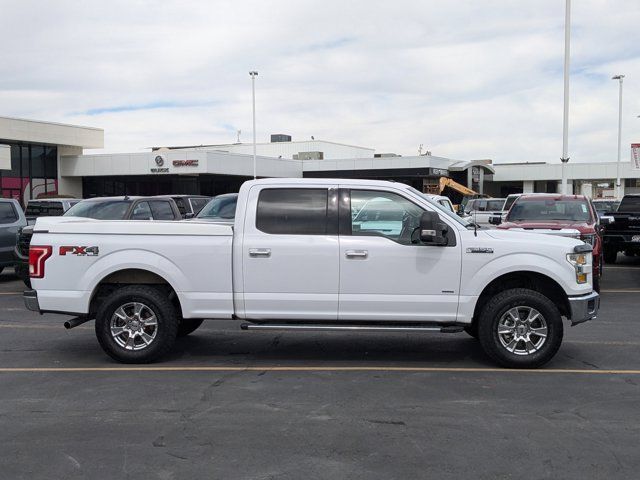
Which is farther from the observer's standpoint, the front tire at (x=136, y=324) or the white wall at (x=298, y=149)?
the white wall at (x=298, y=149)

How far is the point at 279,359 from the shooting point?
7762mm

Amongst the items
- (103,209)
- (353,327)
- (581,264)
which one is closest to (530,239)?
(581,264)

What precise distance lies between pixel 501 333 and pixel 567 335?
240cm

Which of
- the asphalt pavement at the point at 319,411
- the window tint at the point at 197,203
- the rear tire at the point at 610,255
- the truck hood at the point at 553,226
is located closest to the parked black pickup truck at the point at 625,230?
the rear tire at the point at 610,255

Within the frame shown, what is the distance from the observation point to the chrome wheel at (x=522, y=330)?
7109 mm

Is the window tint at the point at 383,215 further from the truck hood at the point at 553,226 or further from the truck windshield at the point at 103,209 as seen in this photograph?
the truck windshield at the point at 103,209

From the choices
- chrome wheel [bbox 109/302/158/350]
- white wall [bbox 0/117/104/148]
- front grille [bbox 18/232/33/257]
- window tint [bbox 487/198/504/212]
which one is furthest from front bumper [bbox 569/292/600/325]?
white wall [bbox 0/117/104/148]

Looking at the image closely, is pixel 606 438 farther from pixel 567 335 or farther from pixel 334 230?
pixel 567 335

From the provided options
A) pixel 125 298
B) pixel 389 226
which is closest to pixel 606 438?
pixel 389 226

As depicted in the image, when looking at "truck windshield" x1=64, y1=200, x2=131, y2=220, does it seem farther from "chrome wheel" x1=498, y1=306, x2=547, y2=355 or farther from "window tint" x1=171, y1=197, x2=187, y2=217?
"chrome wheel" x1=498, y1=306, x2=547, y2=355

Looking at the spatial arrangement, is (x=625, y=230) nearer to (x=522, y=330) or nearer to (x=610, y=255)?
(x=610, y=255)

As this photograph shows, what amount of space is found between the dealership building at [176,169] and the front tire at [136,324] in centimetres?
3130

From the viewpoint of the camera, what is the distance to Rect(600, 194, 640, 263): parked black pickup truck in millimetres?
16344

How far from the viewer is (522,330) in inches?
281
